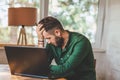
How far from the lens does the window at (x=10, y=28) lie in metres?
2.93

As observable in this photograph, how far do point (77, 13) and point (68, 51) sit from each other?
1.34m

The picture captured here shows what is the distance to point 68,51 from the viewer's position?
1860 millimetres

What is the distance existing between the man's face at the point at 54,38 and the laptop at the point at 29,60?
23cm

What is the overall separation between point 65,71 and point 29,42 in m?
1.42

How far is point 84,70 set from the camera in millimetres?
1827

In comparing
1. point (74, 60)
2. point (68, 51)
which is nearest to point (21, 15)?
point (68, 51)

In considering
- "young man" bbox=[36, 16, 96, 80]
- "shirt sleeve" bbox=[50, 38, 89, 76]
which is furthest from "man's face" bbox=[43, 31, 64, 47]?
"shirt sleeve" bbox=[50, 38, 89, 76]

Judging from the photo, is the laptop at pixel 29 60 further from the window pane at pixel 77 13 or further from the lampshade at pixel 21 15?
the window pane at pixel 77 13

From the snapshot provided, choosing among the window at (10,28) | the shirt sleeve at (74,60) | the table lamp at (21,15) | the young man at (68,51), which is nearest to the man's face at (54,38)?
the young man at (68,51)

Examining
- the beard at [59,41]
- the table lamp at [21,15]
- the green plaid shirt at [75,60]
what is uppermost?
the table lamp at [21,15]

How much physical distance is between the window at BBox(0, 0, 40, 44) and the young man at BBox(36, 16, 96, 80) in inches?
43.5

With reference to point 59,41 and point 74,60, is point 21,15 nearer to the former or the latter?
point 59,41

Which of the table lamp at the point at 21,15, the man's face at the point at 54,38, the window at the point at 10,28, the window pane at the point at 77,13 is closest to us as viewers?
the man's face at the point at 54,38

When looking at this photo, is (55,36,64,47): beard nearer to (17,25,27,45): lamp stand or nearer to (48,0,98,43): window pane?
(17,25,27,45): lamp stand
